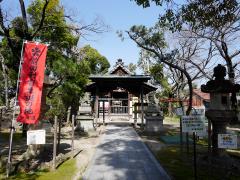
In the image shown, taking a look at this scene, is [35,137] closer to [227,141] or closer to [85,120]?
[227,141]

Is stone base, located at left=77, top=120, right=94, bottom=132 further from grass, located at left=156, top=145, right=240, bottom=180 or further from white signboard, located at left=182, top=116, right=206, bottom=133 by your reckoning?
white signboard, located at left=182, top=116, right=206, bottom=133

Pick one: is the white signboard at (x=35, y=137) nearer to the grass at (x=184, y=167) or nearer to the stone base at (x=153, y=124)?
the grass at (x=184, y=167)

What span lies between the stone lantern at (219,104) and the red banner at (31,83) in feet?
21.5

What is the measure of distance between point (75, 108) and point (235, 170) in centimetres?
2033

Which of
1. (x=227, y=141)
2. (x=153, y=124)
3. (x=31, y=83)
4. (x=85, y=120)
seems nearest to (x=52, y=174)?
(x=31, y=83)

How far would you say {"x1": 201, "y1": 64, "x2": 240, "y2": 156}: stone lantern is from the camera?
11.3 meters

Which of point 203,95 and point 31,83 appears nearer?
point 31,83

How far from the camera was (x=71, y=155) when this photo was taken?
498 inches

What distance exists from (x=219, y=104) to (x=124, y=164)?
14.6 ft

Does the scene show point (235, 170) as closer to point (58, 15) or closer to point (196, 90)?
point (58, 15)

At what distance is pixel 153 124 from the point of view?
23406 millimetres

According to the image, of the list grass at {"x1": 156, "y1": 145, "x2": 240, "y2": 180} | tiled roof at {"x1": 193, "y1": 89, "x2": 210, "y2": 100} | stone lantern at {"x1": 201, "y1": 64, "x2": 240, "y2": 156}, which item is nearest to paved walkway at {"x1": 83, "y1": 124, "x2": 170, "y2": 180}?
grass at {"x1": 156, "y1": 145, "x2": 240, "y2": 180}

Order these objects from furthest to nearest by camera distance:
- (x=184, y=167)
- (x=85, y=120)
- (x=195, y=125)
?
1. (x=85, y=120)
2. (x=184, y=167)
3. (x=195, y=125)

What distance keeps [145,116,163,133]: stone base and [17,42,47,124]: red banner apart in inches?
551
